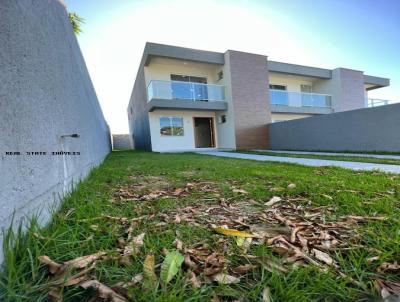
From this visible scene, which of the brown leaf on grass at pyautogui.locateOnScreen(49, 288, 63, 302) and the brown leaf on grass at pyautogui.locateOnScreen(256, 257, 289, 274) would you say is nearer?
the brown leaf on grass at pyautogui.locateOnScreen(49, 288, 63, 302)

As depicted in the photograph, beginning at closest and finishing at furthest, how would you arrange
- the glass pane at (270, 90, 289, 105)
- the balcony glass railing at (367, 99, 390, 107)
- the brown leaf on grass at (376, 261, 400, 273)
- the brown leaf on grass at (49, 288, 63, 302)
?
the brown leaf on grass at (49, 288, 63, 302), the brown leaf on grass at (376, 261, 400, 273), the glass pane at (270, 90, 289, 105), the balcony glass railing at (367, 99, 390, 107)

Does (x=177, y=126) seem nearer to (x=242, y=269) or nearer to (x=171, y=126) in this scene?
(x=171, y=126)

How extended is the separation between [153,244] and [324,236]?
1158mm

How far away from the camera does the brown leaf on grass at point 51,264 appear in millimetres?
926

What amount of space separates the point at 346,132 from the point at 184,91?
891cm

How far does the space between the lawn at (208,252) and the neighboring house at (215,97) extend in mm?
9914

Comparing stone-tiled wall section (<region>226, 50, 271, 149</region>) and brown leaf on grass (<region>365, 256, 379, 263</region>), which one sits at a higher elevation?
stone-tiled wall section (<region>226, 50, 271, 149</region>)

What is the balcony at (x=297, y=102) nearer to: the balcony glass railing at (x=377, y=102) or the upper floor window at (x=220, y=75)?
the upper floor window at (x=220, y=75)

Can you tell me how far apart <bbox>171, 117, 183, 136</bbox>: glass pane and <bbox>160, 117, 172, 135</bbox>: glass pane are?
263 mm

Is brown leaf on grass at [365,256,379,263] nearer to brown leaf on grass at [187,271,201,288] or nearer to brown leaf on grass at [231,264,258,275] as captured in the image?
brown leaf on grass at [231,264,258,275]

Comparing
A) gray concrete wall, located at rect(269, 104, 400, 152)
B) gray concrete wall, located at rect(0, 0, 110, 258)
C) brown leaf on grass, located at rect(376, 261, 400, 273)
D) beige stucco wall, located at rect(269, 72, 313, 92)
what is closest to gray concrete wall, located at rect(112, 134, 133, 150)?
beige stucco wall, located at rect(269, 72, 313, 92)

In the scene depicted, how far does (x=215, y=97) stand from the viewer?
1274 cm

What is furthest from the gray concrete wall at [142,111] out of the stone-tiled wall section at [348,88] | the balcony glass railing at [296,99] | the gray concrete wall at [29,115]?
the stone-tiled wall section at [348,88]

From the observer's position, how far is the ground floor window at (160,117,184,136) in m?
12.3
